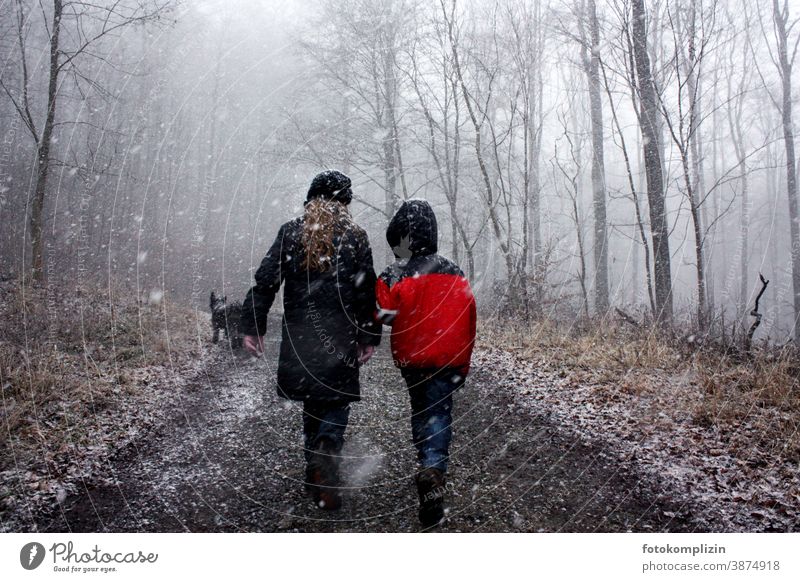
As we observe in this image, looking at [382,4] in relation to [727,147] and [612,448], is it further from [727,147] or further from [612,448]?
[727,147]

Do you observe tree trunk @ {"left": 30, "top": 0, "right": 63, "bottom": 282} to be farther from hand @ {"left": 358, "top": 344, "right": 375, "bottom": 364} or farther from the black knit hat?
hand @ {"left": 358, "top": 344, "right": 375, "bottom": 364}

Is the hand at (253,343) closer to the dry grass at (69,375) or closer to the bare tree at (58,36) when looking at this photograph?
the dry grass at (69,375)

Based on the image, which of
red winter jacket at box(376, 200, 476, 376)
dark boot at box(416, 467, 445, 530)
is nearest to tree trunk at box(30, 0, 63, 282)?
red winter jacket at box(376, 200, 476, 376)

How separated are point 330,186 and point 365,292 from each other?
685 millimetres

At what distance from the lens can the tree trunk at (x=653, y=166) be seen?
557cm

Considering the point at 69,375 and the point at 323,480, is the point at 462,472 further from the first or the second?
the point at 69,375

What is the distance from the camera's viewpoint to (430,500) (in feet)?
8.03

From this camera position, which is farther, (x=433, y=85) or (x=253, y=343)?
(x=433, y=85)

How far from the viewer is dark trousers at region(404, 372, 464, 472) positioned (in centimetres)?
260

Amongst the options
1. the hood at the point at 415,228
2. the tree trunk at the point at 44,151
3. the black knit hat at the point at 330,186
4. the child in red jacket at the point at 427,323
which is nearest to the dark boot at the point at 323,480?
the child in red jacket at the point at 427,323

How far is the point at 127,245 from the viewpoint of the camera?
14.5 meters

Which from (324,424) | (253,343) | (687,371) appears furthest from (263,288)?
(687,371)

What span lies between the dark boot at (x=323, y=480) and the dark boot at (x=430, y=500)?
20.4 inches
